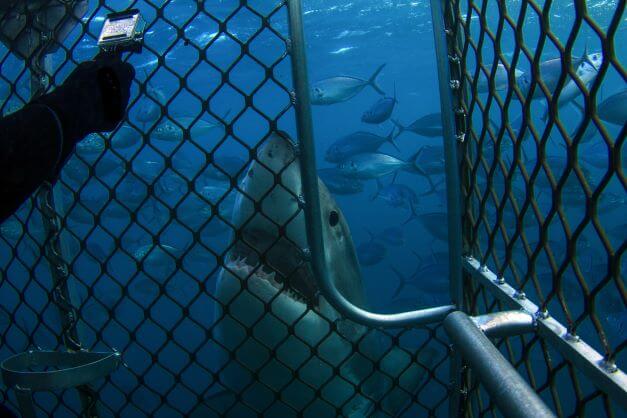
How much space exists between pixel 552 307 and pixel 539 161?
40.8 feet

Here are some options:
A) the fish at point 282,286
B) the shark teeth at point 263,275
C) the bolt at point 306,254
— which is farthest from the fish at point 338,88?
the bolt at point 306,254

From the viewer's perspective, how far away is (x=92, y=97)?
54.0 inches

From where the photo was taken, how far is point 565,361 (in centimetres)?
112

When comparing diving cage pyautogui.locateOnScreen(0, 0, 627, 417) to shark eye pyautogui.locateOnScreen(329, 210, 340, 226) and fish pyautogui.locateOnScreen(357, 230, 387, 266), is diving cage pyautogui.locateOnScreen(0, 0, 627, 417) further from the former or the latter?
fish pyautogui.locateOnScreen(357, 230, 387, 266)

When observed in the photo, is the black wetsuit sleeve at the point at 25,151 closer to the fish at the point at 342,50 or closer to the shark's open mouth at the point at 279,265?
the shark's open mouth at the point at 279,265

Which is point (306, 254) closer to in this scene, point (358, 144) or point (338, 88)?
point (358, 144)

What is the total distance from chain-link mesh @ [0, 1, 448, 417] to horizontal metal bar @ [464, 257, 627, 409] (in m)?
0.51

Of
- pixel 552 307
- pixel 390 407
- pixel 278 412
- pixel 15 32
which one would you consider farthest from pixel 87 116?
pixel 552 307

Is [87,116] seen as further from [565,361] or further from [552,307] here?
[552,307]

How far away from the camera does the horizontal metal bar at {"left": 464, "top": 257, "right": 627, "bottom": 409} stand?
0.93 m

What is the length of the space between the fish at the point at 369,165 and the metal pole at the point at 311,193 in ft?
24.2

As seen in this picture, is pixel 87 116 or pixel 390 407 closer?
pixel 87 116

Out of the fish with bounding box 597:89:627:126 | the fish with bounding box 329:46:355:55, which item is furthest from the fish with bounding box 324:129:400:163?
the fish with bounding box 329:46:355:55

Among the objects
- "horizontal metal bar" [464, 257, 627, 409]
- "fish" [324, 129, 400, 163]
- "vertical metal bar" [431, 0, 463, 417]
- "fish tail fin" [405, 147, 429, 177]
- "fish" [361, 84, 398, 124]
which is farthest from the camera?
"fish tail fin" [405, 147, 429, 177]
